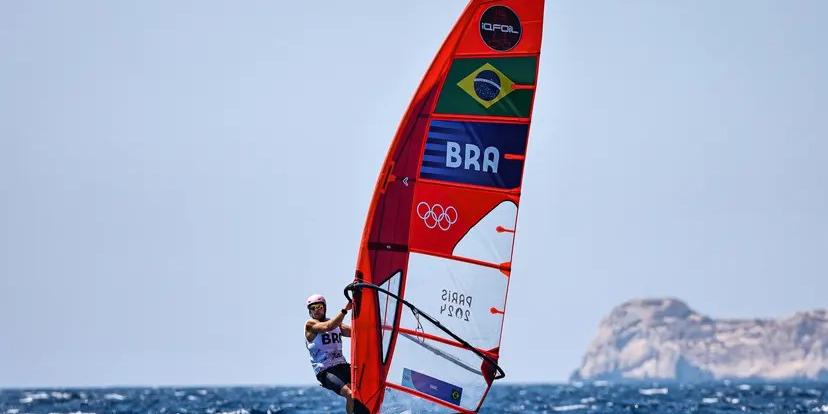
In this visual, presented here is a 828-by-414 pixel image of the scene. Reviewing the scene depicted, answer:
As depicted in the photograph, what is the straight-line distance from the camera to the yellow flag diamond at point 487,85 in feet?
50.0

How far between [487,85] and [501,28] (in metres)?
0.60

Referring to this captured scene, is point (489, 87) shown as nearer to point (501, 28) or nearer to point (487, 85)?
point (487, 85)

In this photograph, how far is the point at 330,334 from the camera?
15.7 m

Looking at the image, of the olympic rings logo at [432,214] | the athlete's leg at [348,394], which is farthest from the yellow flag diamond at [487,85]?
the athlete's leg at [348,394]

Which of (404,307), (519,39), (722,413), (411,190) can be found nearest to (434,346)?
(404,307)

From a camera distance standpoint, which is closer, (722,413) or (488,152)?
(488,152)

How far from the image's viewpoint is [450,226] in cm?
1538

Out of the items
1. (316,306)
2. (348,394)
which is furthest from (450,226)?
(348,394)

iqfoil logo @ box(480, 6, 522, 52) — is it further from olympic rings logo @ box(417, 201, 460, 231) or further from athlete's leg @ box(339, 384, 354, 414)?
athlete's leg @ box(339, 384, 354, 414)

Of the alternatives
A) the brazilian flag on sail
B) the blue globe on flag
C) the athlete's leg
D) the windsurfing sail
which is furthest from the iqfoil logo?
the athlete's leg

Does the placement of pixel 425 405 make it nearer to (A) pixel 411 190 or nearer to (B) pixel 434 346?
(B) pixel 434 346

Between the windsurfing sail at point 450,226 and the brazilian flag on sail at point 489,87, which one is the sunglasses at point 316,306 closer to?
the windsurfing sail at point 450,226

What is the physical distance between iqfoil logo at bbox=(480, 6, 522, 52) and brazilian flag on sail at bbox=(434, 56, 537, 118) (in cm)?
18

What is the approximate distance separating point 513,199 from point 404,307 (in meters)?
1.61
